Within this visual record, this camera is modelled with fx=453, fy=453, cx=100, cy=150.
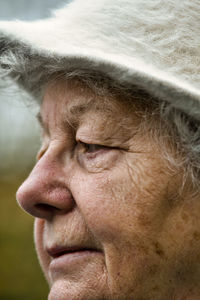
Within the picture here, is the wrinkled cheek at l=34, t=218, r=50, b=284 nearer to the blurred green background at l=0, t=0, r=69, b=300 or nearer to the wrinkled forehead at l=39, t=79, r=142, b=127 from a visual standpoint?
the wrinkled forehead at l=39, t=79, r=142, b=127

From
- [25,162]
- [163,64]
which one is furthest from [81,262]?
[25,162]

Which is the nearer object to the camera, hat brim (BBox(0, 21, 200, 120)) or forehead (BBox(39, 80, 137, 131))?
hat brim (BBox(0, 21, 200, 120))

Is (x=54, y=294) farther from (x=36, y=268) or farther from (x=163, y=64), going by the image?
(x=36, y=268)

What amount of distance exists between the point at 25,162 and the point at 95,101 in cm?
461

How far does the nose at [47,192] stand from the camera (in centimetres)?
154

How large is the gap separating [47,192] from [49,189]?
1 centimetres

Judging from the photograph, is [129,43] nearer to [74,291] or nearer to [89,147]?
[89,147]

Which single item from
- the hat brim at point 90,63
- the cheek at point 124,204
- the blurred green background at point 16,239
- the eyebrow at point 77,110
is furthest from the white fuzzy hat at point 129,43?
the blurred green background at point 16,239

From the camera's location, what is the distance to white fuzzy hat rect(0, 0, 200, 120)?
1.31 meters

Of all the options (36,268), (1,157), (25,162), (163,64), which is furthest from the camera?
(1,157)

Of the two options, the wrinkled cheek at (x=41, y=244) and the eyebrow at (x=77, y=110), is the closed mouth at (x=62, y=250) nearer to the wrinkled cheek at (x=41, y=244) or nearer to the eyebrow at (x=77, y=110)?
the wrinkled cheek at (x=41, y=244)

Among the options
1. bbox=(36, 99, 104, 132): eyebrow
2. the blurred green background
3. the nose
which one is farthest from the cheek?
the blurred green background

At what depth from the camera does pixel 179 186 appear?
4.58 feet

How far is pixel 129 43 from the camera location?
4.70 feet
